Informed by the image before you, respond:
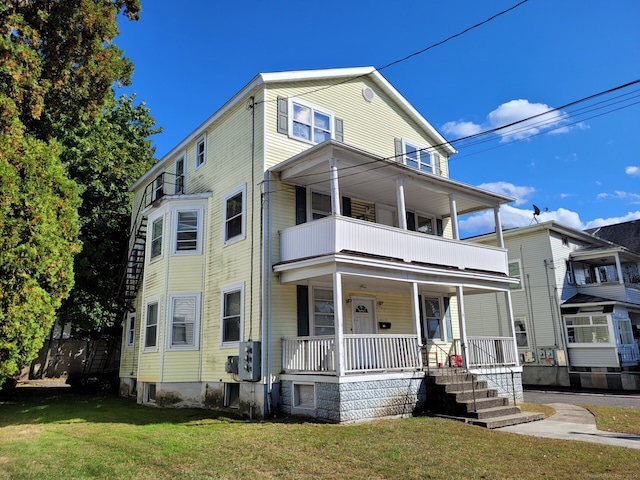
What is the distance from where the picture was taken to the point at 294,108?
1498 cm

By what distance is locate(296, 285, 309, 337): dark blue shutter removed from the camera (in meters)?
13.1

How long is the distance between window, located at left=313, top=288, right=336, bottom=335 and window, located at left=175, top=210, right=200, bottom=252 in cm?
469

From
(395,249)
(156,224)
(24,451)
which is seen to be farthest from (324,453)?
(156,224)

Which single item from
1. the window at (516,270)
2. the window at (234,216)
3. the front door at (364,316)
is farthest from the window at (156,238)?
the window at (516,270)

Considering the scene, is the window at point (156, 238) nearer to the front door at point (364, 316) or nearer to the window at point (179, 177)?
the window at point (179, 177)

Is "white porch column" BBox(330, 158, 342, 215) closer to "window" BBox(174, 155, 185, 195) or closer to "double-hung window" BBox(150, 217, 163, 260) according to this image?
"double-hung window" BBox(150, 217, 163, 260)

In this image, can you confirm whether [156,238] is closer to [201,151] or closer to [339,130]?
[201,151]

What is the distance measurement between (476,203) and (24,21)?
14.1 meters

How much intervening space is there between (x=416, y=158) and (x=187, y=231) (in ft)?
30.2

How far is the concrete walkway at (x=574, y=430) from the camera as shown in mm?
8914

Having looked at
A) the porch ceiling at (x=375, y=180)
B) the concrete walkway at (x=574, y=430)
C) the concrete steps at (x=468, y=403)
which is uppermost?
the porch ceiling at (x=375, y=180)

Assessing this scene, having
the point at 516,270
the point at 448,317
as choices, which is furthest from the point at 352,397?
the point at 516,270

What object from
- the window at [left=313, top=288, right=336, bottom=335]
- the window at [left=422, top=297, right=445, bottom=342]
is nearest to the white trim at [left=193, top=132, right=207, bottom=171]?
the window at [left=313, top=288, right=336, bottom=335]

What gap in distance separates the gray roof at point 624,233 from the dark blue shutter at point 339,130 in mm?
25606
